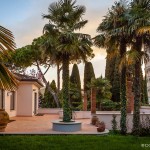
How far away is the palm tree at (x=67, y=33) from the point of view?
16469mm

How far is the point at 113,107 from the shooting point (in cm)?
3134

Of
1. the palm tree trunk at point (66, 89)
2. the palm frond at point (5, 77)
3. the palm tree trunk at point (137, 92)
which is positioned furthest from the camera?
the palm tree trunk at point (66, 89)

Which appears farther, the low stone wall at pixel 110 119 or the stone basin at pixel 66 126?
the low stone wall at pixel 110 119

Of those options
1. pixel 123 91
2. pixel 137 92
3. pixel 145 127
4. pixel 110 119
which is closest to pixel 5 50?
pixel 137 92

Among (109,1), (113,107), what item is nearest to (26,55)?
(113,107)

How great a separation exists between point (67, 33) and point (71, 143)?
6.20 meters

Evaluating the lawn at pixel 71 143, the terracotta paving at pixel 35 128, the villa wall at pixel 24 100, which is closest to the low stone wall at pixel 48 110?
the villa wall at pixel 24 100

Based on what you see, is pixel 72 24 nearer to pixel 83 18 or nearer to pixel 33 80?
pixel 83 18

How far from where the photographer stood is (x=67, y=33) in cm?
1627

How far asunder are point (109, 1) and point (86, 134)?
25.5ft

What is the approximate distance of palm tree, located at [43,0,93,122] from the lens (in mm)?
16469

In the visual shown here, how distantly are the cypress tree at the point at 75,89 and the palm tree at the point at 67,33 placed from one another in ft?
56.2

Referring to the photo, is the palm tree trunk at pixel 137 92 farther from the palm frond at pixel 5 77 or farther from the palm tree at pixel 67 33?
the palm frond at pixel 5 77

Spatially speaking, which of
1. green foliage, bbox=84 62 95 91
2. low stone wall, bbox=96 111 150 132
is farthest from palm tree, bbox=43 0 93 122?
green foliage, bbox=84 62 95 91
